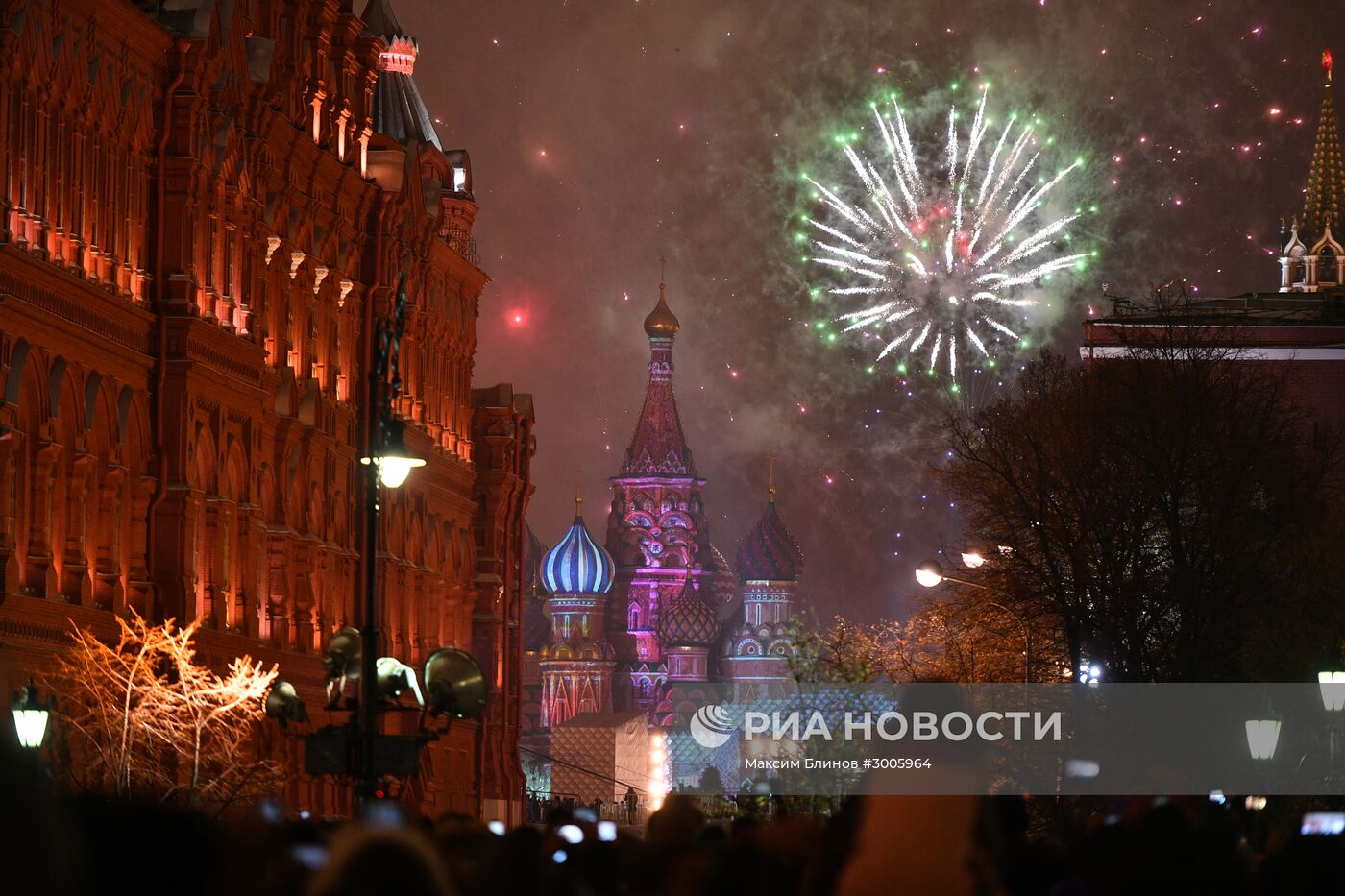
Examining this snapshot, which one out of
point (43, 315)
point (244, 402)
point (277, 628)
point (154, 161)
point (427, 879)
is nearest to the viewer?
point (427, 879)

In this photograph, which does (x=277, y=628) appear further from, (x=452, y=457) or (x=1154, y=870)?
(x=1154, y=870)

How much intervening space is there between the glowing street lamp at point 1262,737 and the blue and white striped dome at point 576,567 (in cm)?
15818

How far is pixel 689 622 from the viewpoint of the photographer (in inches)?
7677

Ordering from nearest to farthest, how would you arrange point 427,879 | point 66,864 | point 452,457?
point 66,864
point 427,879
point 452,457

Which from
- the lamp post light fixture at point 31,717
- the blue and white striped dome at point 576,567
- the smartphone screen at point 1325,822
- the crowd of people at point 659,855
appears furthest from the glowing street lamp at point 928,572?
the blue and white striped dome at point 576,567

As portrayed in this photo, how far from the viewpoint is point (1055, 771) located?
42.3 m

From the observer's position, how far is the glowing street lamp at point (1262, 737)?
33938mm

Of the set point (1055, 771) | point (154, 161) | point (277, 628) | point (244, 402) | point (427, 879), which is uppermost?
point (154, 161)

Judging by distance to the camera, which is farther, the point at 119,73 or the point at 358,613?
the point at 358,613

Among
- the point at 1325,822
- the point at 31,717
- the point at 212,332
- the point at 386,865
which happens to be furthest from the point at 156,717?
the point at 386,865

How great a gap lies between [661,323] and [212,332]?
151088 millimetres

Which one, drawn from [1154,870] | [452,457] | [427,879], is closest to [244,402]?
[452,457]

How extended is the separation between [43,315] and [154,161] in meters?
7.09

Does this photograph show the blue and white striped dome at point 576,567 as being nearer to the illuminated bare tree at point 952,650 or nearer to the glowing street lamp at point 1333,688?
the illuminated bare tree at point 952,650
